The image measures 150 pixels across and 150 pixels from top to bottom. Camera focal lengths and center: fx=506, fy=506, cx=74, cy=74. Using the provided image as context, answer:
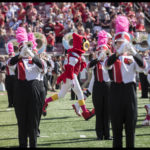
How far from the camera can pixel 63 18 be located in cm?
2441

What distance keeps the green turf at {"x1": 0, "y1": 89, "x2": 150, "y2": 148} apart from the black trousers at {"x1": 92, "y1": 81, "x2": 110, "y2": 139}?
0.70ft

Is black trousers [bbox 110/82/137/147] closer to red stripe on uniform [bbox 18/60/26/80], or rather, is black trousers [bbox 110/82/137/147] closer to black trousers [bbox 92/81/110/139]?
red stripe on uniform [bbox 18/60/26/80]

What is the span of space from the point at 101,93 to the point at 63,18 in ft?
51.5

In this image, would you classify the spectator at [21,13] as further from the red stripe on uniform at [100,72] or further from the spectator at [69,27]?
the red stripe on uniform at [100,72]

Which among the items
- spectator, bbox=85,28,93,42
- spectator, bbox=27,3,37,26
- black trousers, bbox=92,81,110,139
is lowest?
black trousers, bbox=92,81,110,139

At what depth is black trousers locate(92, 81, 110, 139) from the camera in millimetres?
8945

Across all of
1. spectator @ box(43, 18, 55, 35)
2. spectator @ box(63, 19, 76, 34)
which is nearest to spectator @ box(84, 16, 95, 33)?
spectator @ box(63, 19, 76, 34)

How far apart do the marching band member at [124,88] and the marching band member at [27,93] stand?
4.04 feet

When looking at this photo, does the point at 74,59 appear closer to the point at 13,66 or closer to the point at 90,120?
the point at 90,120

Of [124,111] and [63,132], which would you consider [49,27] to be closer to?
[63,132]

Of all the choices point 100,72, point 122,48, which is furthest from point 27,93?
point 100,72

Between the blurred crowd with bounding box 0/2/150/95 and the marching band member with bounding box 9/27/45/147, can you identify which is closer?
the marching band member with bounding box 9/27/45/147

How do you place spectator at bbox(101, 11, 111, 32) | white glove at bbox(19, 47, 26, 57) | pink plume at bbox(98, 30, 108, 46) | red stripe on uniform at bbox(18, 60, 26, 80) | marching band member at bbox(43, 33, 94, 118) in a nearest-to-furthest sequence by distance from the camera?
1. white glove at bbox(19, 47, 26, 57)
2. red stripe on uniform at bbox(18, 60, 26, 80)
3. pink plume at bbox(98, 30, 108, 46)
4. marching band member at bbox(43, 33, 94, 118)
5. spectator at bbox(101, 11, 111, 32)

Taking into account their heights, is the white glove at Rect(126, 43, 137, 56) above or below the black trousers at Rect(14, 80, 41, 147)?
above
